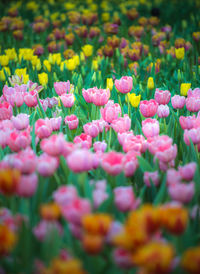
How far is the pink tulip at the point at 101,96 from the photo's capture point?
1893 mm

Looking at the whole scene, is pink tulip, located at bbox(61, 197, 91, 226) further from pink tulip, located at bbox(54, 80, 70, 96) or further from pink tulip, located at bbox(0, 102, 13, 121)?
pink tulip, located at bbox(54, 80, 70, 96)

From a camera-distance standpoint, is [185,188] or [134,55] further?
[134,55]

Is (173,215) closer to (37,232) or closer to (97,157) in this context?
(37,232)

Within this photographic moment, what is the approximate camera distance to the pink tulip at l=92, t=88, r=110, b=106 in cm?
189

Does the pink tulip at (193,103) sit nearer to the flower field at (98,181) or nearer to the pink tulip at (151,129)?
the flower field at (98,181)

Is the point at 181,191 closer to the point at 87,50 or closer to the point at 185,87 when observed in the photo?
the point at 185,87

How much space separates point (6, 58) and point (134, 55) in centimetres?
112

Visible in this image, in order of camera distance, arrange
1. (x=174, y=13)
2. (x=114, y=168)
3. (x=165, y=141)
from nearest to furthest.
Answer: (x=114, y=168) < (x=165, y=141) < (x=174, y=13)

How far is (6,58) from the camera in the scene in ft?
9.13

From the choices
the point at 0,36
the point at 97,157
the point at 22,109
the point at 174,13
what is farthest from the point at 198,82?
the point at 174,13

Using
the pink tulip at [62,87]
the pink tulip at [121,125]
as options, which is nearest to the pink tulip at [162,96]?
the pink tulip at [121,125]

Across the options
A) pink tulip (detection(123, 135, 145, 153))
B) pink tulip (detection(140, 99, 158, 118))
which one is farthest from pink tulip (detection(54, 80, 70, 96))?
pink tulip (detection(123, 135, 145, 153))

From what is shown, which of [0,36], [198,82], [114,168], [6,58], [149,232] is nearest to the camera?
[149,232]

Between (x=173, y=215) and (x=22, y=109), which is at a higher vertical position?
(x=173, y=215)
